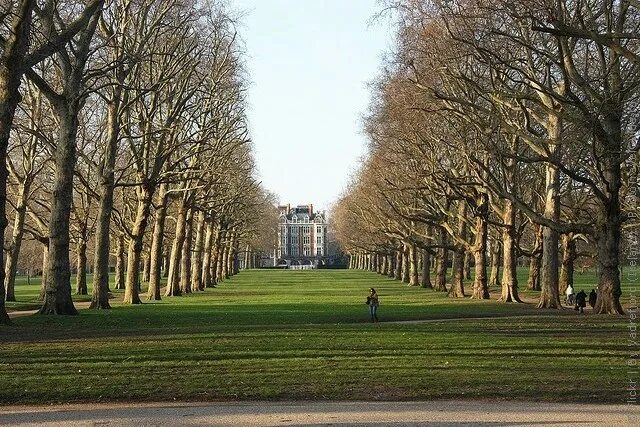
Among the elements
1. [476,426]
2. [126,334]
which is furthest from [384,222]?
[476,426]

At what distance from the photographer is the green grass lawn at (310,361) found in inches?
508

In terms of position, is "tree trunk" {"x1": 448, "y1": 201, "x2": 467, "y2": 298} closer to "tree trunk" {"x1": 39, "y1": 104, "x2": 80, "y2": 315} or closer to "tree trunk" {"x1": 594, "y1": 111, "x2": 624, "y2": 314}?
"tree trunk" {"x1": 594, "y1": 111, "x2": 624, "y2": 314}

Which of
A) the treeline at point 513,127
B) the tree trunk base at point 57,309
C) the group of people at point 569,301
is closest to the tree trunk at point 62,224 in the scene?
the tree trunk base at point 57,309

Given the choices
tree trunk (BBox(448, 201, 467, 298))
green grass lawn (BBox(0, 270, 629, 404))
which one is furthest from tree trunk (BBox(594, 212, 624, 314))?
tree trunk (BBox(448, 201, 467, 298))

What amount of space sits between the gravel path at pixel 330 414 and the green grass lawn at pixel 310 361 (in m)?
0.64

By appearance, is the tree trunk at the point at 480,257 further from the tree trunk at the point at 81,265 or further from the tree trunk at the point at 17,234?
the tree trunk at the point at 17,234

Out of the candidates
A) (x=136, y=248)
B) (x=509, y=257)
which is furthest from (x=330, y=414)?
(x=509, y=257)

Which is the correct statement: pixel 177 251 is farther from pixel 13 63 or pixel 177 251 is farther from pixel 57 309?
pixel 13 63

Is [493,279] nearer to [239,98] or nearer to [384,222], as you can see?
[384,222]

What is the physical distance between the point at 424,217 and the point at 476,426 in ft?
135

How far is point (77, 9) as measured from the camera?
31500 mm

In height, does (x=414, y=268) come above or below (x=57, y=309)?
above

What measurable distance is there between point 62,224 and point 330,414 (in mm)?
17532

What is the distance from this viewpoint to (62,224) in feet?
86.9
